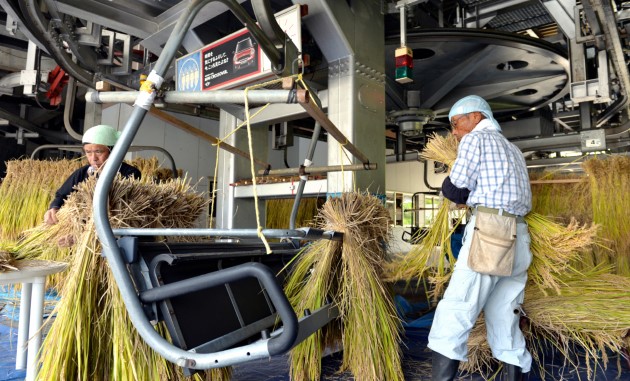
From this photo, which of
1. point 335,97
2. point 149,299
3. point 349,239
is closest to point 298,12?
point 335,97

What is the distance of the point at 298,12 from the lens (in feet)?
8.82

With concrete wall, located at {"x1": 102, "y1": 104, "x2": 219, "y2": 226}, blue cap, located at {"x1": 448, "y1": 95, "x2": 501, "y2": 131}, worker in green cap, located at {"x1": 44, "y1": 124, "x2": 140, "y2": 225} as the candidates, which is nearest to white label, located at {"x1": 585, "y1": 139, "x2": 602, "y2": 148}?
blue cap, located at {"x1": 448, "y1": 95, "x2": 501, "y2": 131}

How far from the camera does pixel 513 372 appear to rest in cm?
204

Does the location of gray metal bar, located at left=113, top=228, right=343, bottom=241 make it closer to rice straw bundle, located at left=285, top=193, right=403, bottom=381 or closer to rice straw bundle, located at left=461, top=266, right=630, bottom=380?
rice straw bundle, located at left=285, top=193, right=403, bottom=381

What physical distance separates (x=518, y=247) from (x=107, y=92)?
195 cm

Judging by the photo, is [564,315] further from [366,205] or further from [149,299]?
[149,299]

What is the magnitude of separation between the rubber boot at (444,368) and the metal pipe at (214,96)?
1.44 metres

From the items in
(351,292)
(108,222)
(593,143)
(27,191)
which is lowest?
(351,292)

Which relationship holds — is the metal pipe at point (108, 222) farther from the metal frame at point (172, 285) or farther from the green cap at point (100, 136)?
the green cap at point (100, 136)

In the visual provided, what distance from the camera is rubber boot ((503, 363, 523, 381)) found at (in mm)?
2036

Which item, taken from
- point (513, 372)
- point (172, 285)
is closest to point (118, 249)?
point (172, 285)

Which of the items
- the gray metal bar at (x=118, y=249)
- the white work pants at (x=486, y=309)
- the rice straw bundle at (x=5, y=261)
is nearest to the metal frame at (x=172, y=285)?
the gray metal bar at (x=118, y=249)

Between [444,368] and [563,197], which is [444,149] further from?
[563,197]

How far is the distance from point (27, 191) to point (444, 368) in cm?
481
